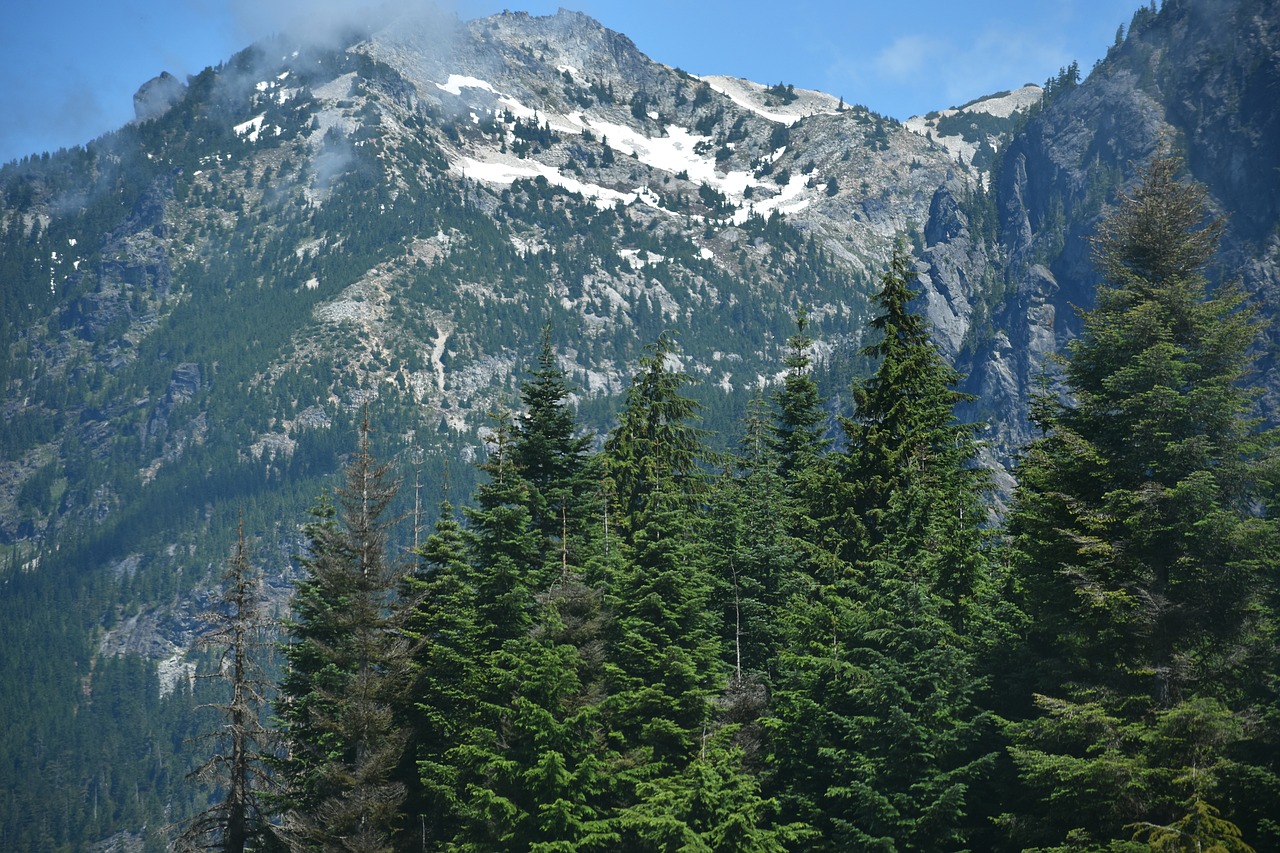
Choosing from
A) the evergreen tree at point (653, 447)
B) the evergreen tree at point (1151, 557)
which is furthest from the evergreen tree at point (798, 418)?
the evergreen tree at point (1151, 557)

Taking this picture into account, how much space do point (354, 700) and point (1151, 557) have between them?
24.0 meters

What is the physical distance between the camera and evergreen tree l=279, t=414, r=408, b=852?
35188 millimetres

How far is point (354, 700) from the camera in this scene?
3616 cm

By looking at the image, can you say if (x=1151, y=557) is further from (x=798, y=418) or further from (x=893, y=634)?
(x=798, y=418)

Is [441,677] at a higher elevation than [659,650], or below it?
below

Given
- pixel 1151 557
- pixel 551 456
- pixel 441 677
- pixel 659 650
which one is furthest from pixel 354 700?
pixel 1151 557

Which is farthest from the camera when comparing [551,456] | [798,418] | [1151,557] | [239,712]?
[798,418]

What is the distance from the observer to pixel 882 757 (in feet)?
94.2

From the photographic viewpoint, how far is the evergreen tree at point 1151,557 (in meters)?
23.0

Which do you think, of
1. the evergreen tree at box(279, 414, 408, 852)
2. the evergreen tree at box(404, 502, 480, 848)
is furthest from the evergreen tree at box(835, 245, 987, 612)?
the evergreen tree at box(279, 414, 408, 852)

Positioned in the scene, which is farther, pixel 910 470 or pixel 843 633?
pixel 910 470

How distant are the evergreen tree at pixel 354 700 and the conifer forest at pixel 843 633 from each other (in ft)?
0.45

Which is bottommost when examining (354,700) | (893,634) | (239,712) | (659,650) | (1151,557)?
(239,712)

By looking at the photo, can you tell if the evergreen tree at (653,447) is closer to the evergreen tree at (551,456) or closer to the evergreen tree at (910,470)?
the evergreen tree at (551,456)
